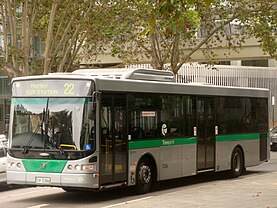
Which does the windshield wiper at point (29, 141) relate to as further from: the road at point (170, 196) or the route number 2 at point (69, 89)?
the road at point (170, 196)

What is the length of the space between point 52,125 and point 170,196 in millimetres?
3092

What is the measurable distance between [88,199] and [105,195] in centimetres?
97

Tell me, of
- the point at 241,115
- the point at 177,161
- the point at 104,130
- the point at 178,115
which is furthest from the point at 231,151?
the point at 104,130

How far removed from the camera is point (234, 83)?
5122 cm

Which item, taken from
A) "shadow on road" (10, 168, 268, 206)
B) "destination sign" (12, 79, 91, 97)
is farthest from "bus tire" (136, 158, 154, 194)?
"destination sign" (12, 79, 91, 97)

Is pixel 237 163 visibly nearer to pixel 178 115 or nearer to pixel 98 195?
pixel 178 115

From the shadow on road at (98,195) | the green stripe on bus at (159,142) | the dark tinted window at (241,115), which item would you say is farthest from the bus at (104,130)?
the dark tinted window at (241,115)

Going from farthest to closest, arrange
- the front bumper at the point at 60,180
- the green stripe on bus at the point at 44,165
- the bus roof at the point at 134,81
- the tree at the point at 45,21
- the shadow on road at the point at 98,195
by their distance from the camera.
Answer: the tree at the point at 45,21
the shadow on road at the point at 98,195
the bus roof at the point at 134,81
the green stripe on bus at the point at 44,165
the front bumper at the point at 60,180

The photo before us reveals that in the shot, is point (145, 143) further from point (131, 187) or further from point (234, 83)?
point (234, 83)

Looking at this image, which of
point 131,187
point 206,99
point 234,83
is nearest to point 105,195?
point 131,187

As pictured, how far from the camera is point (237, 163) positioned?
2158 centimetres

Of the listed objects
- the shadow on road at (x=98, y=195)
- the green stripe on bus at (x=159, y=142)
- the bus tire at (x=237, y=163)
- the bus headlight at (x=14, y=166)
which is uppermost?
the green stripe on bus at (x=159, y=142)

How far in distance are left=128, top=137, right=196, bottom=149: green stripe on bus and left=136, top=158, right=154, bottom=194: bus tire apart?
1.29 ft

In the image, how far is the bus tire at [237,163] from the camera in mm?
21250
